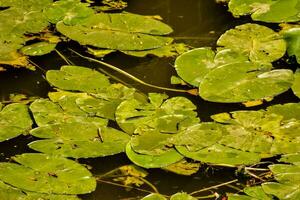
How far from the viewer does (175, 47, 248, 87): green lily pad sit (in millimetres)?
1932

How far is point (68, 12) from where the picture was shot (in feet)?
7.82

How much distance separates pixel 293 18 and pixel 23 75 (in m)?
1.08

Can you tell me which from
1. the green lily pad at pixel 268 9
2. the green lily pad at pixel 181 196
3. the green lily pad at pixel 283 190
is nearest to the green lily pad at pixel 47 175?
the green lily pad at pixel 181 196

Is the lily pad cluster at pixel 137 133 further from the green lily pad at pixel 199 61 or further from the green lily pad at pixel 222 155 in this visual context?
the green lily pad at pixel 199 61

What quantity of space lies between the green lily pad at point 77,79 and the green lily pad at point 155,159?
38cm

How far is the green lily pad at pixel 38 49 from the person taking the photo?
84.8 inches

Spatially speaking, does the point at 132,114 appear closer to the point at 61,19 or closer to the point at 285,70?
the point at 285,70

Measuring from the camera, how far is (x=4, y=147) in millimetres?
1708

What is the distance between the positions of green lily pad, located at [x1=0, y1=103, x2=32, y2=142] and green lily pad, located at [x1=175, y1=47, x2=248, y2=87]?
21.7 inches

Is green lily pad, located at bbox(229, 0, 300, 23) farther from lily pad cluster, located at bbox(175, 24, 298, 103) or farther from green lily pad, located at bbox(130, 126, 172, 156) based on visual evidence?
green lily pad, located at bbox(130, 126, 172, 156)

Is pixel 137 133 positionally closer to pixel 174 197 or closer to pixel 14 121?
pixel 174 197

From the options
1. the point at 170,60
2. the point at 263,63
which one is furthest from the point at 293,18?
the point at 170,60

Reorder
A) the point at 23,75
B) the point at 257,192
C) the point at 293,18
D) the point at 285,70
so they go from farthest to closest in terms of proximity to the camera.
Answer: the point at 293,18 → the point at 23,75 → the point at 285,70 → the point at 257,192

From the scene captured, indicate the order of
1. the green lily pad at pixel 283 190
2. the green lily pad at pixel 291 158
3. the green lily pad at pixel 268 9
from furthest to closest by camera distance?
the green lily pad at pixel 268 9, the green lily pad at pixel 291 158, the green lily pad at pixel 283 190
